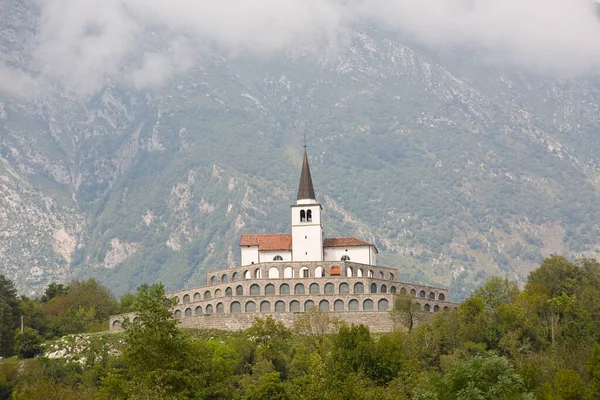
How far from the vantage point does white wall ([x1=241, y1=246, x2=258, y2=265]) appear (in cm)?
13925

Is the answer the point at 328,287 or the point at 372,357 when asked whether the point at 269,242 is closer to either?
the point at 328,287

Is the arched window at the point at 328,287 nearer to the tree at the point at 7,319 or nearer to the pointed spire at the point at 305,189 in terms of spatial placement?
the pointed spire at the point at 305,189

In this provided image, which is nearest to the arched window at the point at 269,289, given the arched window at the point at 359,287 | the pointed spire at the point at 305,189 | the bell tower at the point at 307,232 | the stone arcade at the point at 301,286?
the stone arcade at the point at 301,286

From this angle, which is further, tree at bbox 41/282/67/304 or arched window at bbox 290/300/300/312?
tree at bbox 41/282/67/304

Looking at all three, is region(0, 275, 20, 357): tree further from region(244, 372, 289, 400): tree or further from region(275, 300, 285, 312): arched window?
region(244, 372, 289, 400): tree

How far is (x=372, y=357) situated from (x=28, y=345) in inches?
1730

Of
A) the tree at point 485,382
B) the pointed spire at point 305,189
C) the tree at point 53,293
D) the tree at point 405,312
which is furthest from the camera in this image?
the tree at point 53,293

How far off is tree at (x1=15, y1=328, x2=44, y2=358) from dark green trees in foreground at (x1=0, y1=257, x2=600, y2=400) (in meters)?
4.94

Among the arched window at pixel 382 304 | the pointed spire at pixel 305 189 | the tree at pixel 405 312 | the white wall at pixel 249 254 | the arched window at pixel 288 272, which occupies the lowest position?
the tree at pixel 405 312

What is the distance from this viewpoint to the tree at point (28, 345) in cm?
12156

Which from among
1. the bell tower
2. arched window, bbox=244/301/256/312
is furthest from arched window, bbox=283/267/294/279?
arched window, bbox=244/301/256/312

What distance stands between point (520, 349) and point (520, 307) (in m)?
9.55

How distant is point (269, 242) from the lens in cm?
14025

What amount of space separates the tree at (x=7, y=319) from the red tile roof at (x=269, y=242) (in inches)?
1086
